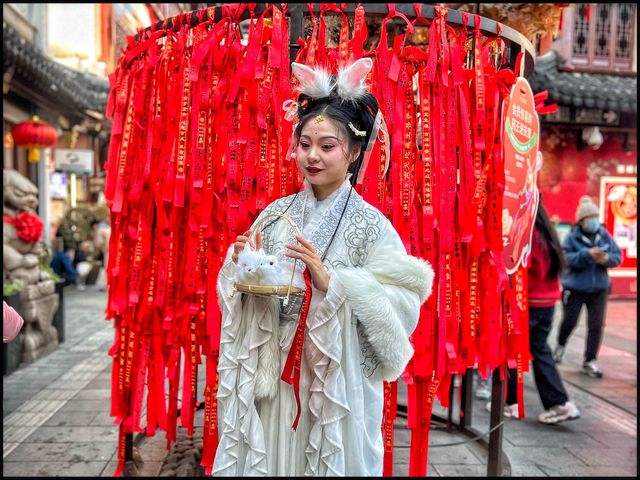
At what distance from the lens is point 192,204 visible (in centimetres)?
263

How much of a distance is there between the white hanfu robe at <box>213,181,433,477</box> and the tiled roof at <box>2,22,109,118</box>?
6334 mm

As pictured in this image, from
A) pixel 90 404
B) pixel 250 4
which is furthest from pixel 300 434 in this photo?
pixel 90 404

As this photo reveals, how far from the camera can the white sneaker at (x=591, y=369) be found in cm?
570

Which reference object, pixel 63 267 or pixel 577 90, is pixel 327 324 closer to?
pixel 577 90

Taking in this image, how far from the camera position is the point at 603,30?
11.1m

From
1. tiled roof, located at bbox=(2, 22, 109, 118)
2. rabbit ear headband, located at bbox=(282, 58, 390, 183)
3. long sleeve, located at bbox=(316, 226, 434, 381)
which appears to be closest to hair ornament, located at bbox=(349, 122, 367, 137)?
rabbit ear headband, located at bbox=(282, 58, 390, 183)

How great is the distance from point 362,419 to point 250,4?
2.02 meters

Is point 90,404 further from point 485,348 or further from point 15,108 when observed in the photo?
point 15,108

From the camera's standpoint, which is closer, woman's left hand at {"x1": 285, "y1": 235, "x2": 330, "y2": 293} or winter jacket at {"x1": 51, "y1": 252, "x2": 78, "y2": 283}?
woman's left hand at {"x1": 285, "y1": 235, "x2": 330, "y2": 293}

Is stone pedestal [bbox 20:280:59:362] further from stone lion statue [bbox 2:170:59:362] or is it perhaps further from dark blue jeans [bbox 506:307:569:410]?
dark blue jeans [bbox 506:307:569:410]

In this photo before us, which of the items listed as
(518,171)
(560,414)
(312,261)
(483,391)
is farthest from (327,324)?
(483,391)

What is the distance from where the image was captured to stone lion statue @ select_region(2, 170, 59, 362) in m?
5.58

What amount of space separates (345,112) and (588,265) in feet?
15.3

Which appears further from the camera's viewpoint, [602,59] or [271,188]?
[602,59]
